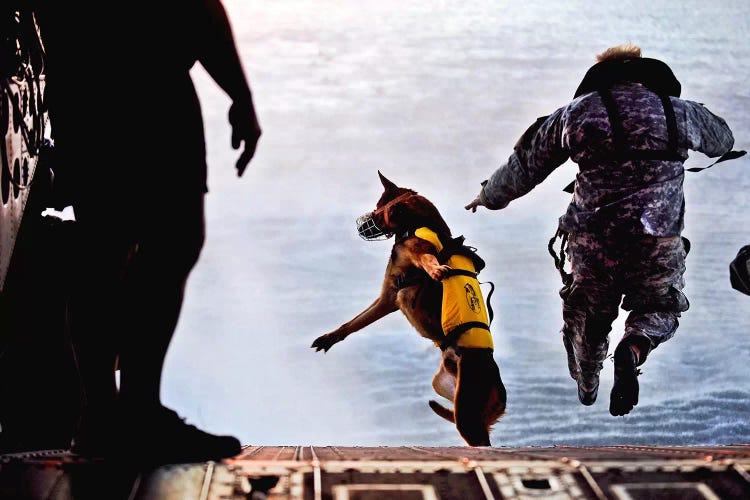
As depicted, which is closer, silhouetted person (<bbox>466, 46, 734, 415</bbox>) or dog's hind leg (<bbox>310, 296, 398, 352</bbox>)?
silhouetted person (<bbox>466, 46, 734, 415</bbox>)

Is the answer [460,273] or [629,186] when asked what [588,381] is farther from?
[629,186]

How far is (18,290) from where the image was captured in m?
3.76

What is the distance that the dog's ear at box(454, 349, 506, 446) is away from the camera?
444 centimetres

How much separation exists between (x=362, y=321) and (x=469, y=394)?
114 cm

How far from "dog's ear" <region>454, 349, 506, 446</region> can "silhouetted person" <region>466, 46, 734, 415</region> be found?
2.20 feet

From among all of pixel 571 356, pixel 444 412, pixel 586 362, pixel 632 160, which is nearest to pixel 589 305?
pixel 586 362

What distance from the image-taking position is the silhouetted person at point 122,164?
206cm

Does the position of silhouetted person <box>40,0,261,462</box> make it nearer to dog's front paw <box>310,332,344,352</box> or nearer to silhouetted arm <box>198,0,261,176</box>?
silhouetted arm <box>198,0,261,176</box>

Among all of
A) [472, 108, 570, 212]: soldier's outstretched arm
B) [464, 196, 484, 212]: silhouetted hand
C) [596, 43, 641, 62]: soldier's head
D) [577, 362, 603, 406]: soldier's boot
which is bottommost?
[577, 362, 603, 406]: soldier's boot

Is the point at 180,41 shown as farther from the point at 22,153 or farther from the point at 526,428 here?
the point at 526,428

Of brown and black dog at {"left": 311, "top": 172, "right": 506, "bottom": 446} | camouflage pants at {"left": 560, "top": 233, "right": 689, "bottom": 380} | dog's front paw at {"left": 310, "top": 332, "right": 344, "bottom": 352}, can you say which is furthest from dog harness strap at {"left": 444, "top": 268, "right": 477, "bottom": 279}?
dog's front paw at {"left": 310, "top": 332, "right": 344, "bottom": 352}

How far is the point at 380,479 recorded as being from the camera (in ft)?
6.27

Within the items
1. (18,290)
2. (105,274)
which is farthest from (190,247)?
(18,290)

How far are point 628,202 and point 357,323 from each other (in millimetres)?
2096
